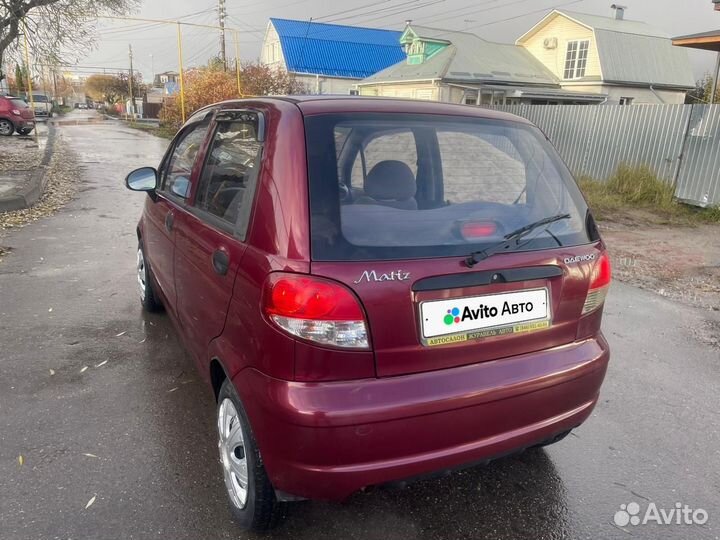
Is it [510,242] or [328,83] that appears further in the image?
[328,83]

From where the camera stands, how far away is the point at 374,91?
3319 cm

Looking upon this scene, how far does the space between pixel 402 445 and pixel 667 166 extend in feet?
36.8

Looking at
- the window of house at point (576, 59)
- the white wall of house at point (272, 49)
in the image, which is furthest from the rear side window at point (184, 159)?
the white wall of house at point (272, 49)

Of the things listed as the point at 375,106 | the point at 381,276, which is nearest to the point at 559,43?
the point at 375,106

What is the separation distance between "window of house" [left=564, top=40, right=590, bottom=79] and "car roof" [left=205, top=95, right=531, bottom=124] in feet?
110

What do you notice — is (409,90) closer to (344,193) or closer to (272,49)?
(272,49)

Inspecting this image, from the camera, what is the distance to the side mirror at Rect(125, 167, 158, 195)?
3670 millimetres

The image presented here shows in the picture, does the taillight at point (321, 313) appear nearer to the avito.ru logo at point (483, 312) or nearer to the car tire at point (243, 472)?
the avito.ru logo at point (483, 312)

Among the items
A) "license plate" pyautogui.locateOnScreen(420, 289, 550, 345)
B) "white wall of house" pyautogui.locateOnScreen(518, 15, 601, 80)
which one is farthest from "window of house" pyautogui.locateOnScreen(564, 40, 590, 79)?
"license plate" pyautogui.locateOnScreen(420, 289, 550, 345)

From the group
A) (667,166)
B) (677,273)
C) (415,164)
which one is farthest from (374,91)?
(415,164)

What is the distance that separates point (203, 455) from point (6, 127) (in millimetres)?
27231

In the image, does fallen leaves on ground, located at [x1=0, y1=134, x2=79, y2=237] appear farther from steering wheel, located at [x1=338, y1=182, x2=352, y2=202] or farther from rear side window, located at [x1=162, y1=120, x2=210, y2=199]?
steering wheel, located at [x1=338, y1=182, x2=352, y2=202]

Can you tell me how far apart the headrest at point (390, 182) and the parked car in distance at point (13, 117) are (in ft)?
88.3

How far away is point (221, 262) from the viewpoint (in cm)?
227
